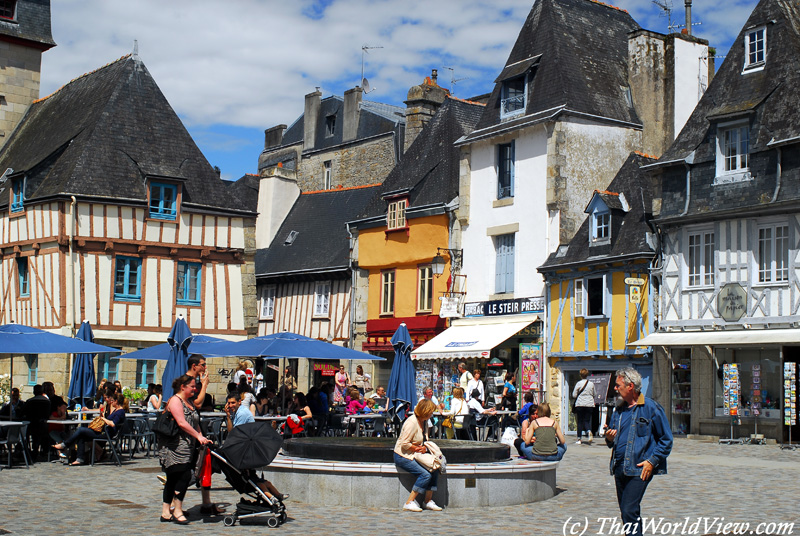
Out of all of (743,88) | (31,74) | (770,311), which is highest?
(31,74)

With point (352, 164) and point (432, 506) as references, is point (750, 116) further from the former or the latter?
point (352, 164)

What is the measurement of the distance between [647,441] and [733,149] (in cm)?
1528

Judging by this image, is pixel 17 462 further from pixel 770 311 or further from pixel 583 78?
pixel 583 78

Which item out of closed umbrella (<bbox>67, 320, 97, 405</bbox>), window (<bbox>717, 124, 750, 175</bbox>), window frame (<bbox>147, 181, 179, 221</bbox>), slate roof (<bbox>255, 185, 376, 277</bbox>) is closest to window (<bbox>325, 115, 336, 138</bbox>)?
slate roof (<bbox>255, 185, 376, 277</bbox>)

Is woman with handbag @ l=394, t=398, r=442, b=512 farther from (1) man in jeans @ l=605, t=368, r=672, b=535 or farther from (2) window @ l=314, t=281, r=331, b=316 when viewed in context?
(2) window @ l=314, t=281, r=331, b=316

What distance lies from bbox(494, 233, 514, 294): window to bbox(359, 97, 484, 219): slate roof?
2282mm

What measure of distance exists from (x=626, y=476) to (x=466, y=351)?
18757 mm

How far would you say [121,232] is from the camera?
86.7 feet

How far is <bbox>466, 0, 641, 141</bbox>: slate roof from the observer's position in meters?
26.4

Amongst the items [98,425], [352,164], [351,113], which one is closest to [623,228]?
[98,425]

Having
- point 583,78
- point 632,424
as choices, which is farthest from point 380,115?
point 632,424

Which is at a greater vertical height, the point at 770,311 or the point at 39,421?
the point at 770,311

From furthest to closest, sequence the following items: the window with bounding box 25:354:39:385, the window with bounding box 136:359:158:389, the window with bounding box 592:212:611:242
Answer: the window with bounding box 136:359:158:389
the window with bounding box 25:354:39:385
the window with bounding box 592:212:611:242

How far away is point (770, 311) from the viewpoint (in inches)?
784
